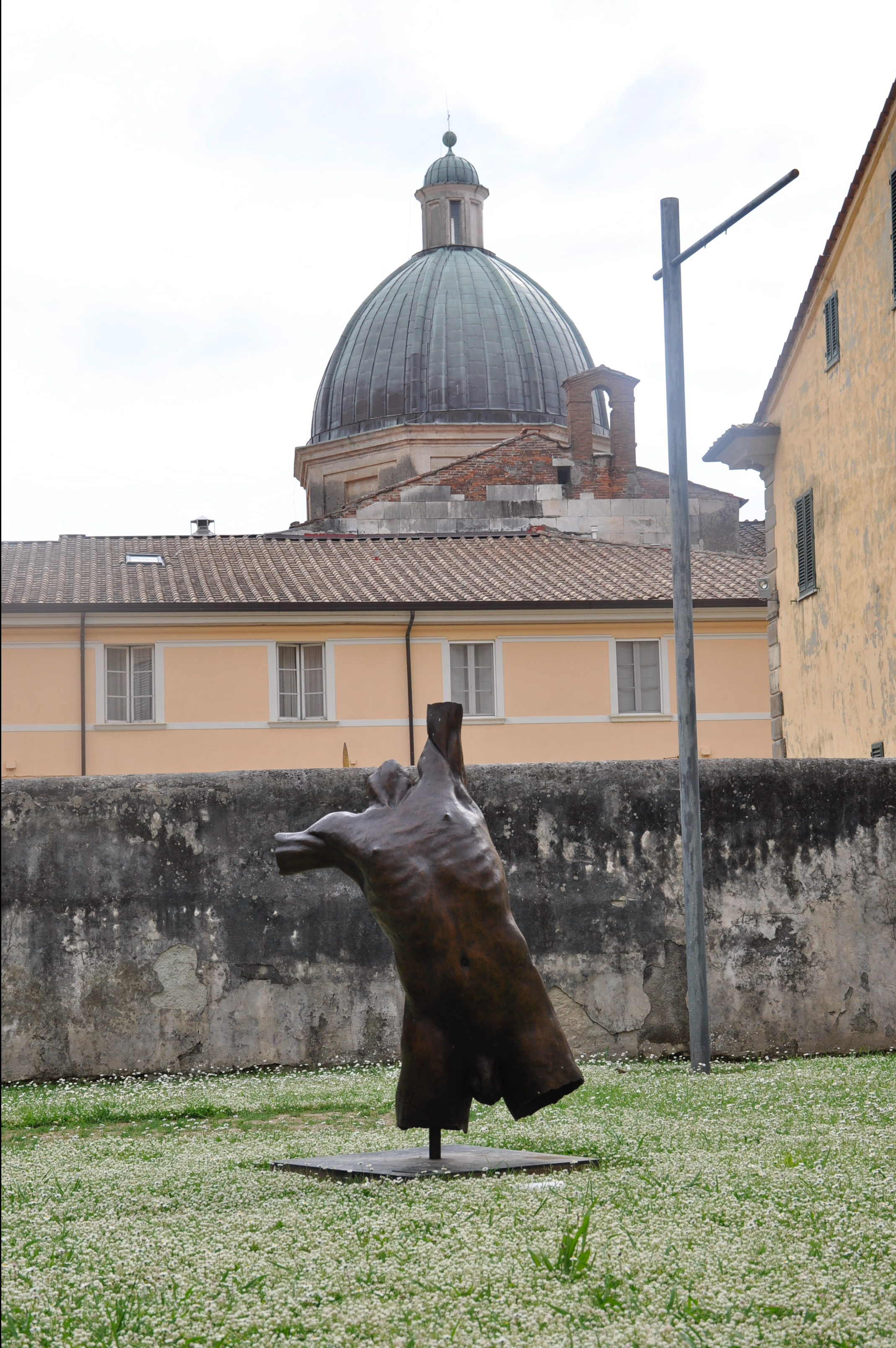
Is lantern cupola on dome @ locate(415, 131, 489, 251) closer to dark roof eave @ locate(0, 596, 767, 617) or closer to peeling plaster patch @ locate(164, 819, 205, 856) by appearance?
dark roof eave @ locate(0, 596, 767, 617)

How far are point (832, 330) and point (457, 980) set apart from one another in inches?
526

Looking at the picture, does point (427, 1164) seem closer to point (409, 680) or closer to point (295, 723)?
point (295, 723)

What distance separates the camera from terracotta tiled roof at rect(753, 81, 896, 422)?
49.9ft

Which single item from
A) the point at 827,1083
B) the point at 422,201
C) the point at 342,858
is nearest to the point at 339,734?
the point at 827,1083

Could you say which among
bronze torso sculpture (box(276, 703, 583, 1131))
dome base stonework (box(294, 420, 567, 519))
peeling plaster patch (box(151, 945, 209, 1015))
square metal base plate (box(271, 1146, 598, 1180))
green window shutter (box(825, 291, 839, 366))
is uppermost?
dome base stonework (box(294, 420, 567, 519))

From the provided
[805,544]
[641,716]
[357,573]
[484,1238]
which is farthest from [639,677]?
[484,1238]

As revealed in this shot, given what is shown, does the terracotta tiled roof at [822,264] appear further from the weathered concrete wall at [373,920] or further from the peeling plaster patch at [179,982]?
the peeling plaster patch at [179,982]

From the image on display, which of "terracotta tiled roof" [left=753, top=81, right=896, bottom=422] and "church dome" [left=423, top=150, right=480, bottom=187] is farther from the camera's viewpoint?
"church dome" [left=423, top=150, right=480, bottom=187]

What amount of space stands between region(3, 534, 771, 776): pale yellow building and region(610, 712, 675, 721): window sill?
0.13 ft

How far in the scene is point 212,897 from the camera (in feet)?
35.6

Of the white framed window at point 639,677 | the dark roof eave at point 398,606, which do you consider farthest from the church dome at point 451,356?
the dark roof eave at point 398,606

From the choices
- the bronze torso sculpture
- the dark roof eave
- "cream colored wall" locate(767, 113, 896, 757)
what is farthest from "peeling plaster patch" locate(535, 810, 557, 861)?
the dark roof eave

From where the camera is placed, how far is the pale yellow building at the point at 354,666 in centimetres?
2555

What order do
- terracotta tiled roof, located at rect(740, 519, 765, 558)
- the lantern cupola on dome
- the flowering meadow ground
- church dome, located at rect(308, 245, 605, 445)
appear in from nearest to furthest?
the flowering meadow ground < terracotta tiled roof, located at rect(740, 519, 765, 558) < church dome, located at rect(308, 245, 605, 445) < the lantern cupola on dome
